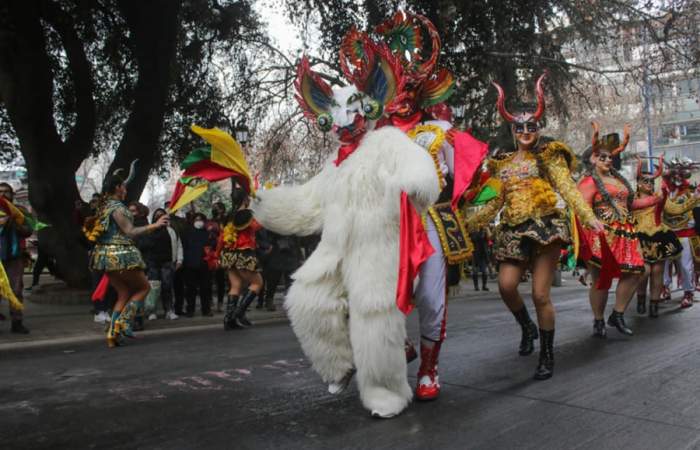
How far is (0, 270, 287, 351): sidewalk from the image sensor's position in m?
7.63

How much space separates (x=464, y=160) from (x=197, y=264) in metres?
6.95

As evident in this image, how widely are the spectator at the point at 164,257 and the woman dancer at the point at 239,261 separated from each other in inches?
64.1

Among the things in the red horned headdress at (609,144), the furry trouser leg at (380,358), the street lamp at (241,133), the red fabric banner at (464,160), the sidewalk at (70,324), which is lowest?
the sidewalk at (70,324)

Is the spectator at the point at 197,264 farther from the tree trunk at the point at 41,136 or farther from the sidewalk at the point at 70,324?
the tree trunk at the point at 41,136

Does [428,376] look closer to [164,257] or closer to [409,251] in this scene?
[409,251]

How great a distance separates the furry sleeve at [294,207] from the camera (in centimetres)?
417

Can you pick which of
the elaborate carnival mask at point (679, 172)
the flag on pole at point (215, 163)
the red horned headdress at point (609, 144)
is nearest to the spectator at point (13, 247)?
the flag on pole at point (215, 163)

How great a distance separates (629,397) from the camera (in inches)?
159

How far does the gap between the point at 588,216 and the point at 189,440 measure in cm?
332

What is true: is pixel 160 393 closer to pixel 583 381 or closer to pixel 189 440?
pixel 189 440

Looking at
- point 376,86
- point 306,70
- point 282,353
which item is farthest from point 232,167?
point 282,353

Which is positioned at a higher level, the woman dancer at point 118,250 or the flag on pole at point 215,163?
the flag on pole at point 215,163

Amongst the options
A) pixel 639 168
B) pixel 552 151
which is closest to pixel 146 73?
pixel 639 168

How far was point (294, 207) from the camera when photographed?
420 cm
